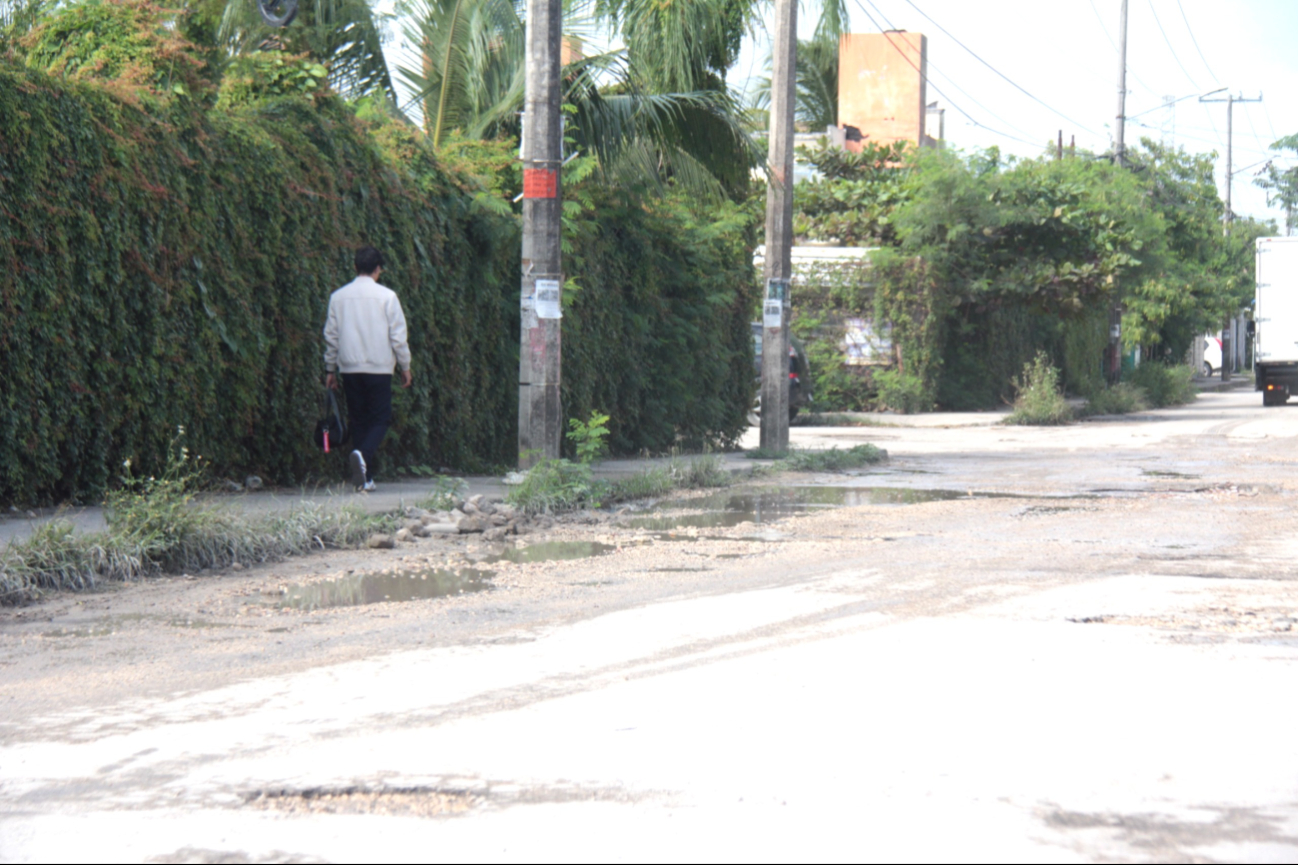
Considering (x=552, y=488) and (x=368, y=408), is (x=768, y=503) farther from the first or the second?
(x=368, y=408)

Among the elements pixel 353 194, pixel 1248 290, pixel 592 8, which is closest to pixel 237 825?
pixel 353 194

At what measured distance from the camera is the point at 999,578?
7.53m

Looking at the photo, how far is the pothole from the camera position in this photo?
3.77 metres

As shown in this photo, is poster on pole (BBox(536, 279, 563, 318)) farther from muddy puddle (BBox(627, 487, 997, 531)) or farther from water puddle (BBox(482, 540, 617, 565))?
water puddle (BBox(482, 540, 617, 565))

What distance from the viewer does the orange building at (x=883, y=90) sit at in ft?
160

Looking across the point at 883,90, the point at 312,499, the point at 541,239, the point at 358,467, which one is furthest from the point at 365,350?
the point at 883,90

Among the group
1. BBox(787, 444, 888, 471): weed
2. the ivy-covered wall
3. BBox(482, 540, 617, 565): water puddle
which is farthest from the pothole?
BBox(787, 444, 888, 471): weed

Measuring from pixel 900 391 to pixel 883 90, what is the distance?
24.8 m

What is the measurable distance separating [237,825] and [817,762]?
65.6 inches

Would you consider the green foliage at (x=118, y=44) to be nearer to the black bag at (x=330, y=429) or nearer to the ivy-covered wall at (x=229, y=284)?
the ivy-covered wall at (x=229, y=284)

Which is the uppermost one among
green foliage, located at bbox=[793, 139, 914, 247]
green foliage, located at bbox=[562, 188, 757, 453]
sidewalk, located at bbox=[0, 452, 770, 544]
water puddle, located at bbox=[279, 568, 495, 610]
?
green foliage, located at bbox=[793, 139, 914, 247]

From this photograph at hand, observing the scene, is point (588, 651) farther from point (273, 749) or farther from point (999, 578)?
point (999, 578)

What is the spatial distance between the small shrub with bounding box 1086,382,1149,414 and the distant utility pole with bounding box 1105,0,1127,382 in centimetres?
355

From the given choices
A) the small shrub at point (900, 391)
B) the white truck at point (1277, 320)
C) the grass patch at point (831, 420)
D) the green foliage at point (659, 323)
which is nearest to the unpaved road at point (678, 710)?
the green foliage at point (659, 323)
